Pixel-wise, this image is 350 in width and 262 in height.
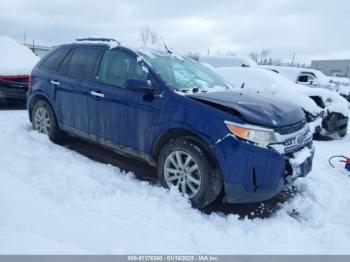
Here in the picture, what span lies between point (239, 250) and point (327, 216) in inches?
49.7

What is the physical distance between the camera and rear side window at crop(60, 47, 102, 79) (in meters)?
4.56

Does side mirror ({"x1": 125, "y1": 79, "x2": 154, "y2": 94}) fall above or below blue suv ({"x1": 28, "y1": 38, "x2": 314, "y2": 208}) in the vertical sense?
above

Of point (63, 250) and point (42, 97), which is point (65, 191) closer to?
point (63, 250)

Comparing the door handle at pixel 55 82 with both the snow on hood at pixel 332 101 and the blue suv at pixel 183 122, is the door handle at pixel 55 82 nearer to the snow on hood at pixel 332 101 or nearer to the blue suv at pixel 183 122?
the blue suv at pixel 183 122

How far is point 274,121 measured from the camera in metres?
3.27

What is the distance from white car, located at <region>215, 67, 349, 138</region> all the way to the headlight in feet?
12.3

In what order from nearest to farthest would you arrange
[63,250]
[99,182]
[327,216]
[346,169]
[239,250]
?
[63,250], [239,250], [327,216], [99,182], [346,169]

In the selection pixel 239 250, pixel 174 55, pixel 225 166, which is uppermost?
pixel 174 55

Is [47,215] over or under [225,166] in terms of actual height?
under

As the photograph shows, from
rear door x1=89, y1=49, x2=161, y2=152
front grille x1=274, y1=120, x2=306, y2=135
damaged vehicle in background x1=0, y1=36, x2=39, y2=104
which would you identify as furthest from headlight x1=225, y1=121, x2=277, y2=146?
damaged vehicle in background x1=0, y1=36, x2=39, y2=104

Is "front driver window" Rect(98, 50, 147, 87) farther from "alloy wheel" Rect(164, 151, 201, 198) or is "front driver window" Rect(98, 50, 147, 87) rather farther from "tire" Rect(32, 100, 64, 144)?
"tire" Rect(32, 100, 64, 144)

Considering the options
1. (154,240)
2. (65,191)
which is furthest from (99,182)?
(154,240)

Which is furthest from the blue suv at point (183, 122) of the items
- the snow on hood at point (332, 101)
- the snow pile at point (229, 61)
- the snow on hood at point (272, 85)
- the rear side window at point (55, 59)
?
the snow pile at point (229, 61)

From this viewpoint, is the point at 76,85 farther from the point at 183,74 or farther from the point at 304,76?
the point at 304,76
